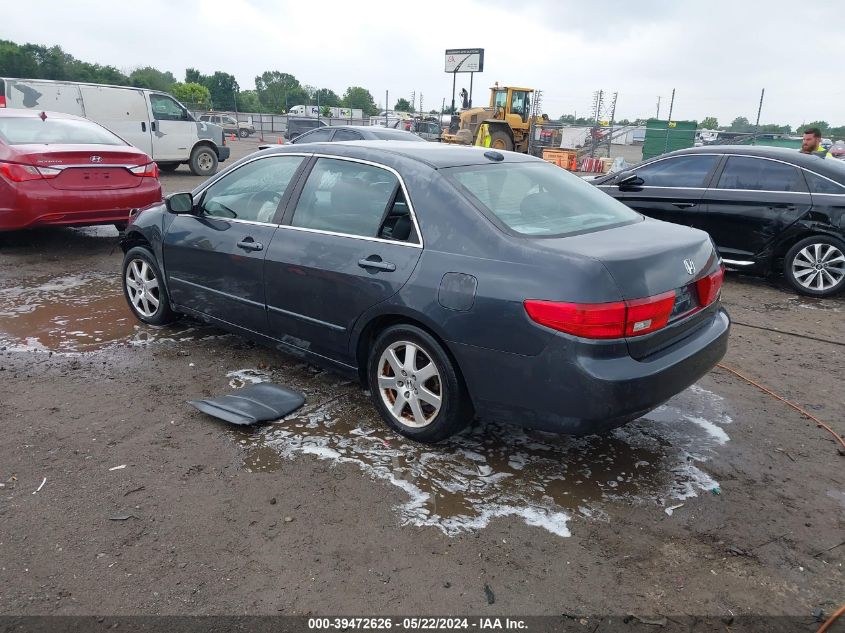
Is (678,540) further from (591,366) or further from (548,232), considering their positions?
(548,232)

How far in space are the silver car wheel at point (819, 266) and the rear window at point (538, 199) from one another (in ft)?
13.1

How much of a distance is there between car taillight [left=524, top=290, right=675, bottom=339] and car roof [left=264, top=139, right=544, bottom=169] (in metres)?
1.15

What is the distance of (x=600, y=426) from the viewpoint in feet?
9.68

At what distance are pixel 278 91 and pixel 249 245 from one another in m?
110

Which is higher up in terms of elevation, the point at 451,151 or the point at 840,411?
the point at 451,151

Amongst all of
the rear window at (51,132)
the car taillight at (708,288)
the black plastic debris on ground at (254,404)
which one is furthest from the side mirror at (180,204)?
the rear window at (51,132)

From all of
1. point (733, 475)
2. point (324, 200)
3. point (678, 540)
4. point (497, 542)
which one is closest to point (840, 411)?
point (733, 475)

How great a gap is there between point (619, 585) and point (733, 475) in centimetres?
122

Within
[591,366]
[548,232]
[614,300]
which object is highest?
[548,232]

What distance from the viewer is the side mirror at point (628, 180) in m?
7.70

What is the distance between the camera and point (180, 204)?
4.67 metres

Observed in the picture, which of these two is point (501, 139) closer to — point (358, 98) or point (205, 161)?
point (205, 161)

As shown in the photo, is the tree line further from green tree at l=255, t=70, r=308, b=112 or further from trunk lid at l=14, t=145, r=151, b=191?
trunk lid at l=14, t=145, r=151, b=191

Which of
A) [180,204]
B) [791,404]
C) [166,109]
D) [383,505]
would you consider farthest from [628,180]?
[166,109]
